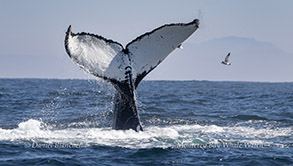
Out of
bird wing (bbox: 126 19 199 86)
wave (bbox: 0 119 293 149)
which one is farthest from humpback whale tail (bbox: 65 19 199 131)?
wave (bbox: 0 119 293 149)

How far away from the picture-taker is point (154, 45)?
29.7 feet

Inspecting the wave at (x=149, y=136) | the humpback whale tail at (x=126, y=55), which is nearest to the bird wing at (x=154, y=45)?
the humpback whale tail at (x=126, y=55)

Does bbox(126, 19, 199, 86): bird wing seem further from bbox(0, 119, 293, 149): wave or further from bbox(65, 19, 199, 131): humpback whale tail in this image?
bbox(0, 119, 293, 149): wave

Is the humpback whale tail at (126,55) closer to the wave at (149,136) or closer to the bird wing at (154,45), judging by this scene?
the bird wing at (154,45)

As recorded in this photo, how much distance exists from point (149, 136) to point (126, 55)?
1964 millimetres

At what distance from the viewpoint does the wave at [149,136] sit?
9695mm

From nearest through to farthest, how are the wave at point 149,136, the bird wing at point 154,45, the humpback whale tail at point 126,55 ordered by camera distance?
the humpback whale tail at point 126,55 < the bird wing at point 154,45 < the wave at point 149,136

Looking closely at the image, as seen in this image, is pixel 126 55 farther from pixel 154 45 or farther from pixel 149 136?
pixel 149 136

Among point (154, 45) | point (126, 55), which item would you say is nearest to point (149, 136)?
point (126, 55)

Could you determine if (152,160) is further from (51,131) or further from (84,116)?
(84,116)

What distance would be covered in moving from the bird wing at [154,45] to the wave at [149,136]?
125cm

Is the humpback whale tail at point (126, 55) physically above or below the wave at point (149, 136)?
above

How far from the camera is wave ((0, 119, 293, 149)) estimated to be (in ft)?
31.8

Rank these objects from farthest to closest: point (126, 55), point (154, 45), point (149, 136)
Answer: point (149, 136) < point (126, 55) < point (154, 45)
